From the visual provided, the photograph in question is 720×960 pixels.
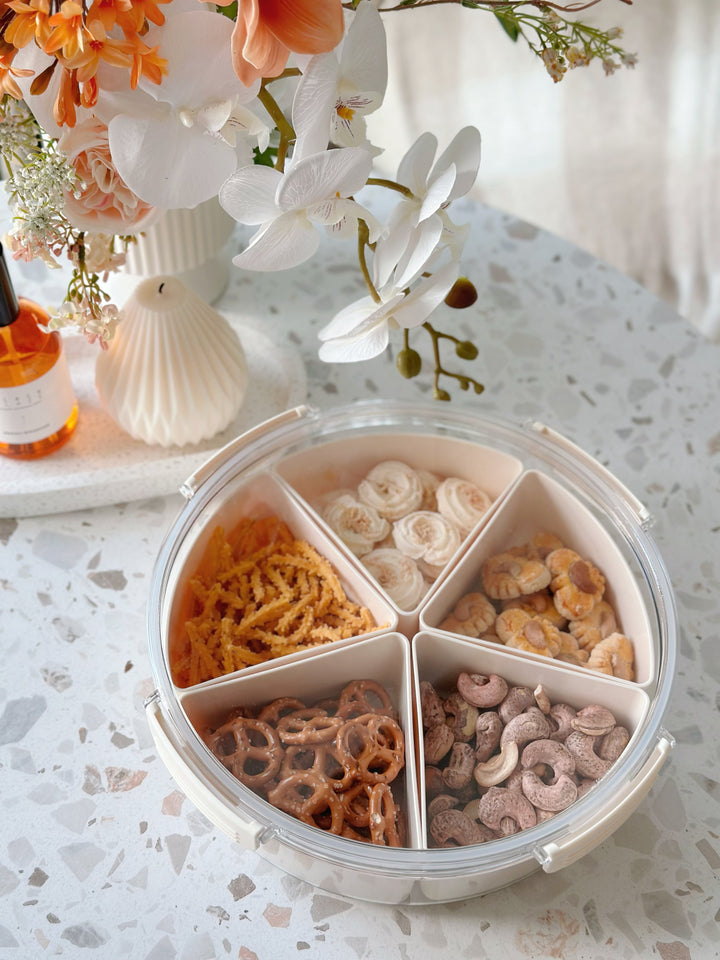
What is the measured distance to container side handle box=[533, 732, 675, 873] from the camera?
2.64ft

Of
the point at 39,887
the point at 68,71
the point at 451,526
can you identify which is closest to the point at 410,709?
the point at 451,526

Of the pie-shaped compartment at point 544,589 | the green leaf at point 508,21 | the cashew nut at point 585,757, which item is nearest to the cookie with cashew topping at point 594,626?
the pie-shaped compartment at point 544,589

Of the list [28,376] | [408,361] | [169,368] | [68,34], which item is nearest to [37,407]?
[28,376]

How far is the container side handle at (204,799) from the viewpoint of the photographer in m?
0.80

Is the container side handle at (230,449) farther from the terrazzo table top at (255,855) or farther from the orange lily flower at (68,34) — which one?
the orange lily flower at (68,34)

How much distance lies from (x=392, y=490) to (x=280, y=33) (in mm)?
522

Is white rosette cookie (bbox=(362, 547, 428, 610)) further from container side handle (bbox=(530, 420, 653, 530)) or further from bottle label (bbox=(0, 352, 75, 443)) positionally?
bottle label (bbox=(0, 352, 75, 443))

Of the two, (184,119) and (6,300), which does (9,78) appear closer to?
(184,119)

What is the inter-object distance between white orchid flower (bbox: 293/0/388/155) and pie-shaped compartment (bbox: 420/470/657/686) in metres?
0.44

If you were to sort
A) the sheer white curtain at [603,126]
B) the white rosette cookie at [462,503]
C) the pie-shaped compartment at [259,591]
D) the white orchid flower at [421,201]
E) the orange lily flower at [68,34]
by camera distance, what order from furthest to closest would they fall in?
the sheer white curtain at [603,126]
the white rosette cookie at [462,503]
the pie-shaped compartment at [259,591]
the white orchid flower at [421,201]
the orange lily flower at [68,34]

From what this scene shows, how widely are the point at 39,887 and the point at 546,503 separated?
60cm

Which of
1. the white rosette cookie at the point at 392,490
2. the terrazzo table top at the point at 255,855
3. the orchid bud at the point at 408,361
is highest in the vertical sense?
the orchid bud at the point at 408,361

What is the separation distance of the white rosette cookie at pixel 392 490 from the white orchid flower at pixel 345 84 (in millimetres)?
412

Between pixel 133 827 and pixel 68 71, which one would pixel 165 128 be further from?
pixel 133 827
